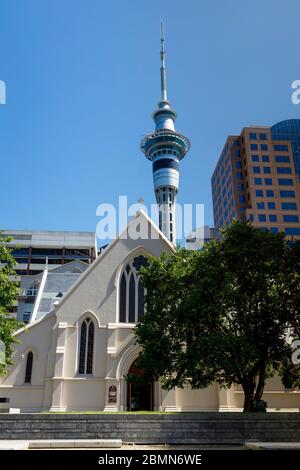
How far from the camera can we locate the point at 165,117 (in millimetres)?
131375

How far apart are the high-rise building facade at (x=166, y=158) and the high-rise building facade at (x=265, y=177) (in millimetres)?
19961

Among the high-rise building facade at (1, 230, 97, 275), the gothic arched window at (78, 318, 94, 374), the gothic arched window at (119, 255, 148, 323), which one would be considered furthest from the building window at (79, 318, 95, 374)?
the high-rise building facade at (1, 230, 97, 275)

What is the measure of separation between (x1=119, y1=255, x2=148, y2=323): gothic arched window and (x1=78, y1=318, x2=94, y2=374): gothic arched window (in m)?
2.52

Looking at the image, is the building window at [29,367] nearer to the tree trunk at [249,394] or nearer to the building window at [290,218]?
the tree trunk at [249,394]

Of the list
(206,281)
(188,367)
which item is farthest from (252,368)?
(206,281)

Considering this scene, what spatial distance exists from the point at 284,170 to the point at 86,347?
245 ft

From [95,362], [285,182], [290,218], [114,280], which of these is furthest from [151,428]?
[285,182]

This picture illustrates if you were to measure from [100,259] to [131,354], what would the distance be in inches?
317

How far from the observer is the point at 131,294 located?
34906 mm

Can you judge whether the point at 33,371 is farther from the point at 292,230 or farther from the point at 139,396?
the point at 292,230

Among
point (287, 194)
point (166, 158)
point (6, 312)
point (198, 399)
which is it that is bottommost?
point (198, 399)

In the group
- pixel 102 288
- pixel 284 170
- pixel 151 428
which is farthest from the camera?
pixel 284 170

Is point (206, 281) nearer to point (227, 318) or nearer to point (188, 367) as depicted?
point (227, 318)

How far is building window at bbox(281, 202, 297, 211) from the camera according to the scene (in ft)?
299
